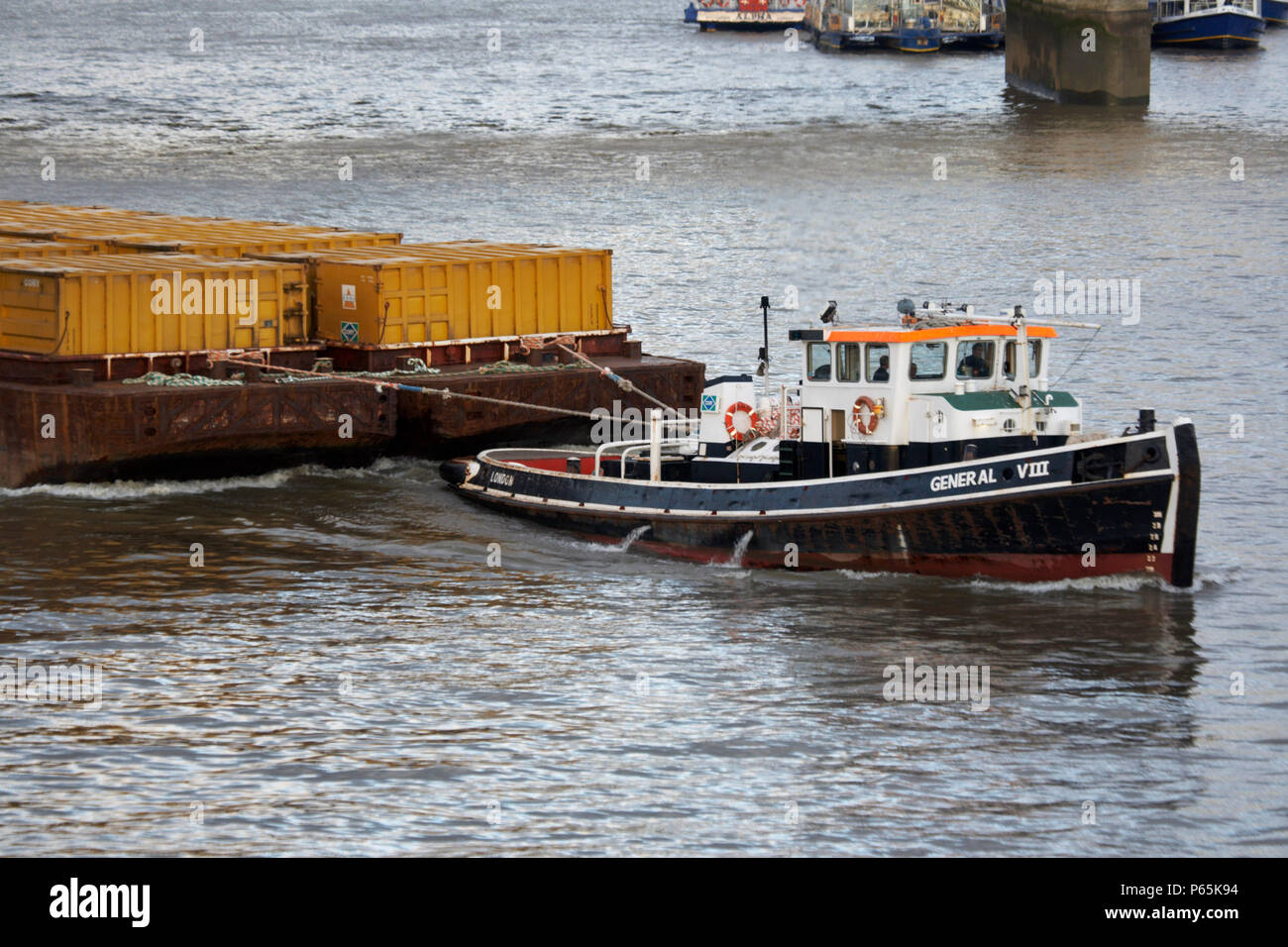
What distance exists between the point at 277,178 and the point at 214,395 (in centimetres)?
6343

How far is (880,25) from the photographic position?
17375cm

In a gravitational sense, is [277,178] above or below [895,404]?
above

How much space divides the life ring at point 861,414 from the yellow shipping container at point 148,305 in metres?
12.7

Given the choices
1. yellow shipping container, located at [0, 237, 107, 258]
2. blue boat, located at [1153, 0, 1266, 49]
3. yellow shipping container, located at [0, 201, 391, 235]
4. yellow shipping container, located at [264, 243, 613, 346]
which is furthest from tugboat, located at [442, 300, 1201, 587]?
blue boat, located at [1153, 0, 1266, 49]

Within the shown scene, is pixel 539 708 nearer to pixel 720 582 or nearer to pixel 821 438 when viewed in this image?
pixel 720 582

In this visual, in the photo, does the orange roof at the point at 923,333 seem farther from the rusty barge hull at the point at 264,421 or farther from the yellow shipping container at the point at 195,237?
the yellow shipping container at the point at 195,237

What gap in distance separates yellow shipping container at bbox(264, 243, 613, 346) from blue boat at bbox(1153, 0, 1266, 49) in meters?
130

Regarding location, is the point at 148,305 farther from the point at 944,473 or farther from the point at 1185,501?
the point at 1185,501

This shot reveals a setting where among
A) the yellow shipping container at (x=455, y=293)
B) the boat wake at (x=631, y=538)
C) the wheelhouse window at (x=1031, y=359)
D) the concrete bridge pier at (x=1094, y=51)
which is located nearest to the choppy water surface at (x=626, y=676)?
the boat wake at (x=631, y=538)

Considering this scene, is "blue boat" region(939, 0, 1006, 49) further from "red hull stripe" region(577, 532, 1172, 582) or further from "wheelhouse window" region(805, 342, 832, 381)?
"red hull stripe" region(577, 532, 1172, 582)

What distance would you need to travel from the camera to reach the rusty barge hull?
34000 millimetres

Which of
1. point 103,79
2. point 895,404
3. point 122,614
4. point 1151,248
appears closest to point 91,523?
point 122,614

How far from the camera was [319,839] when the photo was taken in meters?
19.6

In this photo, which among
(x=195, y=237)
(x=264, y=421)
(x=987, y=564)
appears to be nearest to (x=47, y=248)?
(x=195, y=237)
